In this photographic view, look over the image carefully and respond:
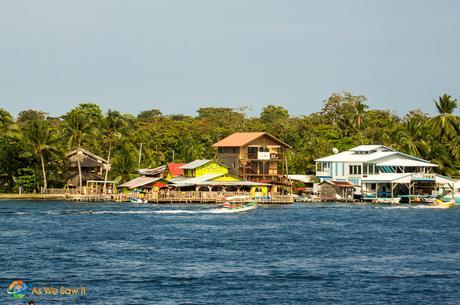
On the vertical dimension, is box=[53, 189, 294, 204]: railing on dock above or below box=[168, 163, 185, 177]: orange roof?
below

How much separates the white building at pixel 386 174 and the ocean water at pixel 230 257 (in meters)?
24.9

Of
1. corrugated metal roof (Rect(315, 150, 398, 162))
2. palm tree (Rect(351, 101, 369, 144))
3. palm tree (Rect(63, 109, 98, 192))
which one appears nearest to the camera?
corrugated metal roof (Rect(315, 150, 398, 162))

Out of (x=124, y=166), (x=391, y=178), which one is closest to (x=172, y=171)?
(x=124, y=166)

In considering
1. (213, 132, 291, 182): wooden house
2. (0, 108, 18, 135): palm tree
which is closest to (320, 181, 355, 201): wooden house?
(213, 132, 291, 182): wooden house

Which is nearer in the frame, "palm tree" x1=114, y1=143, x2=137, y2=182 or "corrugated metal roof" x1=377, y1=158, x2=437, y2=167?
"corrugated metal roof" x1=377, y1=158, x2=437, y2=167

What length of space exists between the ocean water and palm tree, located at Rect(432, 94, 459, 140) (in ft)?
143

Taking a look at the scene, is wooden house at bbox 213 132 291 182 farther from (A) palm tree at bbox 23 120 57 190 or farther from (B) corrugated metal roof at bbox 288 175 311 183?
(A) palm tree at bbox 23 120 57 190

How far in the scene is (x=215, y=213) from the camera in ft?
299

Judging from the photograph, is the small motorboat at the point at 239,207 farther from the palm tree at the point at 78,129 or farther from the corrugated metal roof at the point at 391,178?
the palm tree at the point at 78,129

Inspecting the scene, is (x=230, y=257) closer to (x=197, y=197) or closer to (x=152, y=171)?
(x=197, y=197)

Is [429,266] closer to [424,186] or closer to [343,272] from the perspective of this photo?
[343,272]

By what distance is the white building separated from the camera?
113938mm

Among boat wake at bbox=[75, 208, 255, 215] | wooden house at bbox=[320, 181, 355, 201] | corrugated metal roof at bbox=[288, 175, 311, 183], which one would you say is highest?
corrugated metal roof at bbox=[288, 175, 311, 183]

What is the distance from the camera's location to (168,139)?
138625mm
